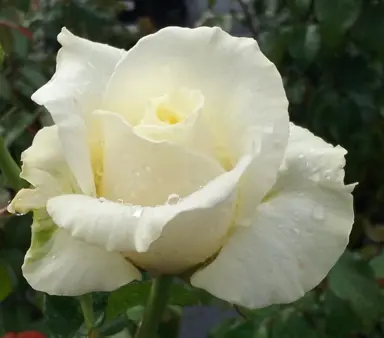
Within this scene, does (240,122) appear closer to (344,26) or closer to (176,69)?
(176,69)

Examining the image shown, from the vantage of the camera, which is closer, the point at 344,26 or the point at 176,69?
the point at 176,69

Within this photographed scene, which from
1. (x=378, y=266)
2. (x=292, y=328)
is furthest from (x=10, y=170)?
(x=378, y=266)

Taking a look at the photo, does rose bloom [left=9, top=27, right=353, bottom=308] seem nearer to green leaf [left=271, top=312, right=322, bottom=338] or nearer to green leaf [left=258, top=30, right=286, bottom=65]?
green leaf [left=271, top=312, right=322, bottom=338]

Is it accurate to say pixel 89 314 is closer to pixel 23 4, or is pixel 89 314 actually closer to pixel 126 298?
pixel 126 298

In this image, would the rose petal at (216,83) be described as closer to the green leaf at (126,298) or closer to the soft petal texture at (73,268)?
the soft petal texture at (73,268)

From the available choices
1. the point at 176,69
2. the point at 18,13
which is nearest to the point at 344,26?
the point at 18,13
